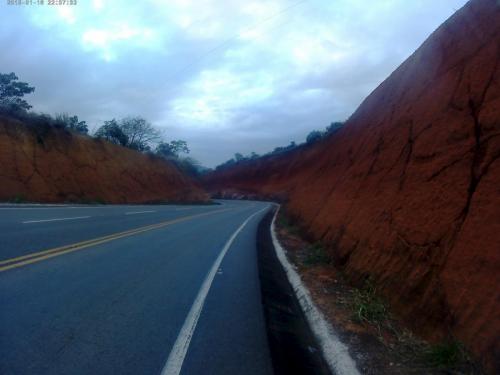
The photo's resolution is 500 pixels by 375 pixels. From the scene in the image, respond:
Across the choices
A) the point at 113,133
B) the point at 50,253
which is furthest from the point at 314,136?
the point at 50,253

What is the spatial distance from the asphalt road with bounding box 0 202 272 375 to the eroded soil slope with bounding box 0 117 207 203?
19326 millimetres

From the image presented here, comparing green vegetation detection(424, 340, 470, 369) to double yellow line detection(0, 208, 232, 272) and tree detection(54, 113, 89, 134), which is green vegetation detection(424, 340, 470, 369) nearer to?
double yellow line detection(0, 208, 232, 272)

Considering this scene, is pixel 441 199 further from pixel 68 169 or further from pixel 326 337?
pixel 68 169

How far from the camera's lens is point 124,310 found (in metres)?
5.63

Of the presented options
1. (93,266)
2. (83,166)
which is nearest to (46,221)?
(93,266)

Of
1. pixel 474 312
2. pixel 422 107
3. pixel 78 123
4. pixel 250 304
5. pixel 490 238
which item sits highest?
pixel 78 123

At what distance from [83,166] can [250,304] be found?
104 feet

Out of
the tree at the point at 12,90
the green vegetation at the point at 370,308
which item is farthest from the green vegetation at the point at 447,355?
the tree at the point at 12,90

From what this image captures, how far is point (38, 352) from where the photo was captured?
417 cm

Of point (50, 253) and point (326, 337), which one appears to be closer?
point (326, 337)

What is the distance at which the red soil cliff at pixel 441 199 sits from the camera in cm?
468

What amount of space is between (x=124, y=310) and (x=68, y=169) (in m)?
29.8

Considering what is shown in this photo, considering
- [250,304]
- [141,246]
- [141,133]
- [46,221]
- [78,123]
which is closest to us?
[250,304]

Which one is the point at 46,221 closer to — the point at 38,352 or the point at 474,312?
the point at 38,352
